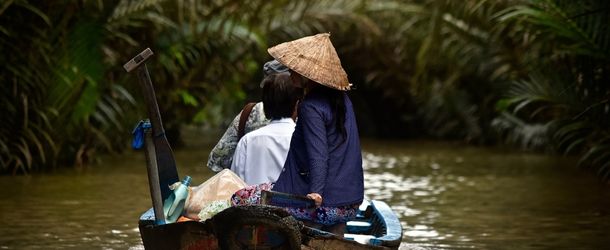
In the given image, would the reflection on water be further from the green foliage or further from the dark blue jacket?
the dark blue jacket

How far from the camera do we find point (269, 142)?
773cm

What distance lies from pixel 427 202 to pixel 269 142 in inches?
232

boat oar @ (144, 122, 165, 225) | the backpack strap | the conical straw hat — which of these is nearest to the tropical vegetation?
the backpack strap

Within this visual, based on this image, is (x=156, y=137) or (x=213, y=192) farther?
(x=213, y=192)

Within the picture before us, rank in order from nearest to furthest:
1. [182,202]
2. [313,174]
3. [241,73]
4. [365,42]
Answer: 1. [313,174]
2. [182,202]
3. [241,73]
4. [365,42]

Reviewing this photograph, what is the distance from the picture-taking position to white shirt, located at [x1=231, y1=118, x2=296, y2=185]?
771cm

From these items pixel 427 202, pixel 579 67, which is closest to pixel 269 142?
pixel 427 202

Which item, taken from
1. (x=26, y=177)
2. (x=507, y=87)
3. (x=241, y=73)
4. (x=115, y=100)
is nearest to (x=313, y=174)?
(x=26, y=177)

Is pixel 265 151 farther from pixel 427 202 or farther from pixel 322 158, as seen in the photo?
pixel 427 202

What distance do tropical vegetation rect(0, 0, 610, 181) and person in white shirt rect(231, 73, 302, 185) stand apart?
17.5 ft

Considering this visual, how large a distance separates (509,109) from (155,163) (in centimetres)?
1622

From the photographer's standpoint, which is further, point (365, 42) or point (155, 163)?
point (365, 42)

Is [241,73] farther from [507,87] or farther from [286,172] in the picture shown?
[286,172]

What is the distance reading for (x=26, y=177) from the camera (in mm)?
15352
